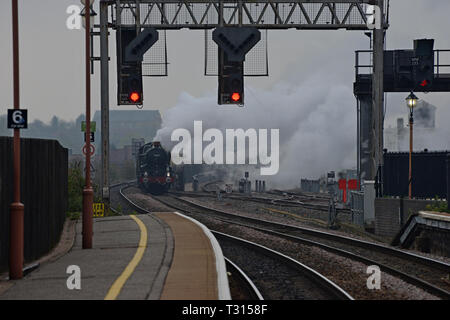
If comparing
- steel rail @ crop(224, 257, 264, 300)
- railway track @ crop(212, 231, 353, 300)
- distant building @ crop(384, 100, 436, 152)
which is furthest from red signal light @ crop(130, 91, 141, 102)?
distant building @ crop(384, 100, 436, 152)

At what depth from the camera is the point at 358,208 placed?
92.2ft

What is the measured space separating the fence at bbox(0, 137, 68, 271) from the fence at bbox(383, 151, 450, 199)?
14.3 metres

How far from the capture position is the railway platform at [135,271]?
10.2 meters

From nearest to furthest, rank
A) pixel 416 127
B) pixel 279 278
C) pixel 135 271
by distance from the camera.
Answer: pixel 135 271 → pixel 279 278 → pixel 416 127

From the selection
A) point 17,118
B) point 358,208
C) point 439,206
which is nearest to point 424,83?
point 358,208

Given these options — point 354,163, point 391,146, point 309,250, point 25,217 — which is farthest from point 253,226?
Answer: point 391,146

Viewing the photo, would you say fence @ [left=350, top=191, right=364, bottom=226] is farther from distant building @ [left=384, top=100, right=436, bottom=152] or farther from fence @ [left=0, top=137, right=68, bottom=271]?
distant building @ [left=384, top=100, right=436, bottom=152]

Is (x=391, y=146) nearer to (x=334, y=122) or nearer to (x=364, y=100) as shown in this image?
(x=334, y=122)

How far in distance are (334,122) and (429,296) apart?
2086 inches

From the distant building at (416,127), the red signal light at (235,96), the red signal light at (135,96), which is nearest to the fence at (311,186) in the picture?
the distant building at (416,127)

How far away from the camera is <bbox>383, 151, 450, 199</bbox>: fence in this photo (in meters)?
27.3

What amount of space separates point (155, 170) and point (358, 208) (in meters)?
24.9

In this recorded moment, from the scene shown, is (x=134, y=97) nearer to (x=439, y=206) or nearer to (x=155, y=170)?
(x=439, y=206)

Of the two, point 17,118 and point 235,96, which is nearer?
point 17,118
